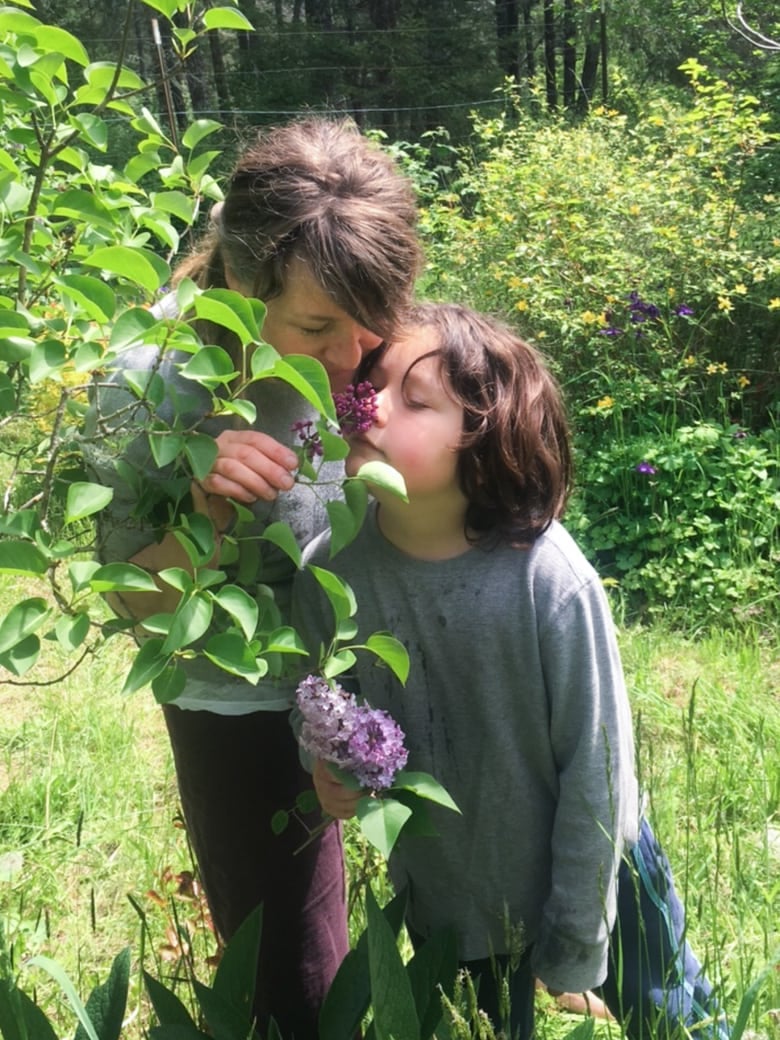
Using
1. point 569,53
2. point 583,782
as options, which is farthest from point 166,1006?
point 569,53

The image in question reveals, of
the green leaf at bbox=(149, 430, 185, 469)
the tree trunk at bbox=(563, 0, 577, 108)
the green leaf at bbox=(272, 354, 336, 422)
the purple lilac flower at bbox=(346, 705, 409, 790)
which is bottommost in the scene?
the tree trunk at bbox=(563, 0, 577, 108)

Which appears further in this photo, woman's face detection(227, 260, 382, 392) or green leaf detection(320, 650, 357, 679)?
woman's face detection(227, 260, 382, 392)

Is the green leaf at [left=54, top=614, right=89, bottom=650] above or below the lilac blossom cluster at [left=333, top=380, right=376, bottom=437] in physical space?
above

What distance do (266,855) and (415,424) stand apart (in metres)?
0.73

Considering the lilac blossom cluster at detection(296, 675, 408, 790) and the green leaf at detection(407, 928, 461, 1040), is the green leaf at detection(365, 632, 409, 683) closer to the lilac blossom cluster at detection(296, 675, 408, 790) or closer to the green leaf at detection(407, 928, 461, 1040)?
the lilac blossom cluster at detection(296, 675, 408, 790)

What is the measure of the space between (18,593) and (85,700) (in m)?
0.85

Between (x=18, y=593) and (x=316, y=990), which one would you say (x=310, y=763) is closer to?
(x=316, y=990)

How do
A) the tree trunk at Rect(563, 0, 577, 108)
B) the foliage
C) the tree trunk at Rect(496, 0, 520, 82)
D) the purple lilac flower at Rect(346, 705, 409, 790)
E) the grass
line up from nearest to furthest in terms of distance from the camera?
1. the purple lilac flower at Rect(346, 705, 409, 790)
2. the grass
3. the foliage
4. the tree trunk at Rect(563, 0, 577, 108)
5. the tree trunk at Rect(496, 0, 520, 82)

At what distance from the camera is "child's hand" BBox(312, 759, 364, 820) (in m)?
1.11

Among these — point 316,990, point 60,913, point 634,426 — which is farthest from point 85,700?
point 634,426

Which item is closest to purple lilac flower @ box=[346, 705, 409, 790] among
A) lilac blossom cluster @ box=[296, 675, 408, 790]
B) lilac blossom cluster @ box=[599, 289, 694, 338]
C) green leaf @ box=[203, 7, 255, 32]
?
lilac blossom cluster @ box=[296, 675, 408, 790]

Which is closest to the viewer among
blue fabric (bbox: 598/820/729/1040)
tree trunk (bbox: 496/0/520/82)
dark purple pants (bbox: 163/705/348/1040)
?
blue fabric (bbox: 598/820/729/1040)

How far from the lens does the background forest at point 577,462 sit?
0.86 m

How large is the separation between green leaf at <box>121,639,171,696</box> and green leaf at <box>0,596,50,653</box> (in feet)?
0.26
